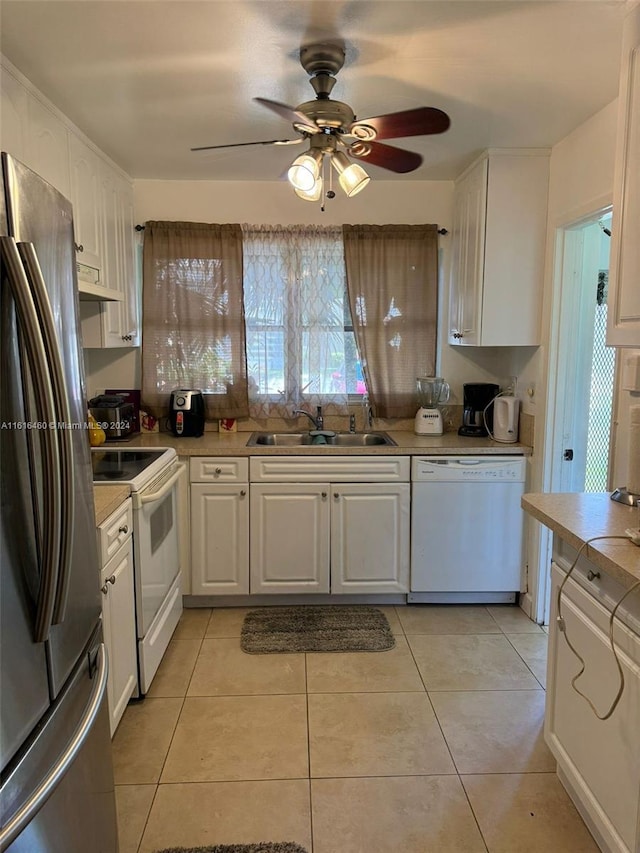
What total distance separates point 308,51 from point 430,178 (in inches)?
68.1

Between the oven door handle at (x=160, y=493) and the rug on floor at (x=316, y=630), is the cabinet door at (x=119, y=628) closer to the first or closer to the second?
the oven door handle at (x=160, y=493)

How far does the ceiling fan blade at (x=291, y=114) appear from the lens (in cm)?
178

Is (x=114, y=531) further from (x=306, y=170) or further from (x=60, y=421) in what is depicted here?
(x=306, y=170)

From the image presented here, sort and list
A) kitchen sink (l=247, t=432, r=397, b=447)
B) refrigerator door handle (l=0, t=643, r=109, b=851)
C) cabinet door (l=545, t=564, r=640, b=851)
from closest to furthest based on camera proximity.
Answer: refrigerator door handle (l=0, t=643, r=109, b=851) < cabinet door (l=545, t=564, r=640, b=851) < kitchen sink (l=247, t=432, r=397, b=447)

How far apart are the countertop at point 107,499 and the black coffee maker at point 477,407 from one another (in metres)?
2.07

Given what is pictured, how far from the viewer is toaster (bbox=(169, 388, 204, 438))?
3.36 metres

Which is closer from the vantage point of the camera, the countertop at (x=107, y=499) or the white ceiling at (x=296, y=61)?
the white ceiling at (x=296, y=61)

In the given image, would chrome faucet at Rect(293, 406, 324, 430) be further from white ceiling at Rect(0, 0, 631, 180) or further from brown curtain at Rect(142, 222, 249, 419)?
white ceiling at Rect(0, 0, 631, 180)

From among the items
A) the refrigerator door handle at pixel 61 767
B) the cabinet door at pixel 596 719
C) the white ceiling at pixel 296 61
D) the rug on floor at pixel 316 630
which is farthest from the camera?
the rug on floor at pixel 316 630

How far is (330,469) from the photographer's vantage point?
124 inches

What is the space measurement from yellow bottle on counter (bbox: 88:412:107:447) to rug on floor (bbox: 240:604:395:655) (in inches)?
48.5

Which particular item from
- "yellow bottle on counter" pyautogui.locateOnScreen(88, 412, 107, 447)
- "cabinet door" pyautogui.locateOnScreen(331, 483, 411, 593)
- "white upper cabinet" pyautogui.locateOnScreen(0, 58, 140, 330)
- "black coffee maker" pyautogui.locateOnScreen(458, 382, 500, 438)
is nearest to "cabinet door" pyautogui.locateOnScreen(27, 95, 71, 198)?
"white upper cabinet" pyautogui.locateOnScreen(0, 58, 140, 330)

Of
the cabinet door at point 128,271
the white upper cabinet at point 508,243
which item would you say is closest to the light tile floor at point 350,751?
the white upper cabinet at point 508,243

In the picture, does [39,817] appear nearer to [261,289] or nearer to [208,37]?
[208,37]
